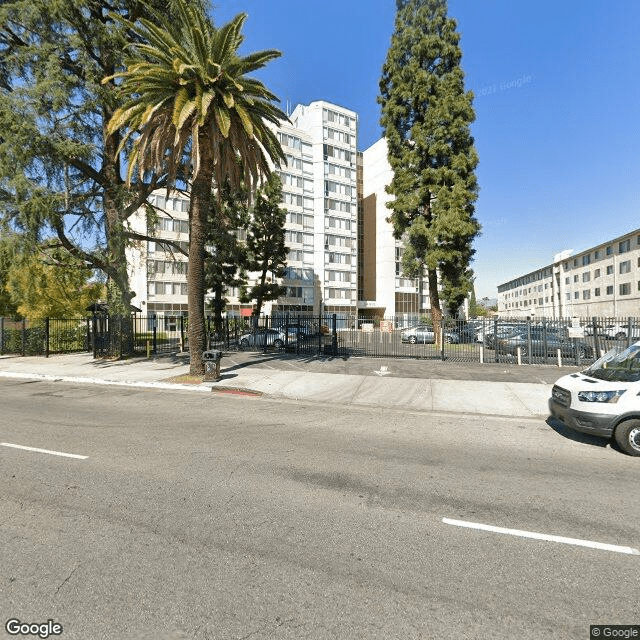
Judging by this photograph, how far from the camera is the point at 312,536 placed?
3637mm

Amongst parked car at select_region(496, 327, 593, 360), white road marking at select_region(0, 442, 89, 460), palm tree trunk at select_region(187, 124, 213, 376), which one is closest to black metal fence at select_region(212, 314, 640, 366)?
parked car at select_region(496, 327, 593, 360)

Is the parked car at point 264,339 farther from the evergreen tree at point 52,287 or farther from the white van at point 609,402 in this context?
the white van at point 609,402

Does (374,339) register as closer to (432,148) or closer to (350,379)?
(350,379)

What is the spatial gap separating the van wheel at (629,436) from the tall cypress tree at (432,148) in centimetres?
1811

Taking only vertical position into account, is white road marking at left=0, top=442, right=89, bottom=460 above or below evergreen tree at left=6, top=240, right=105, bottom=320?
below

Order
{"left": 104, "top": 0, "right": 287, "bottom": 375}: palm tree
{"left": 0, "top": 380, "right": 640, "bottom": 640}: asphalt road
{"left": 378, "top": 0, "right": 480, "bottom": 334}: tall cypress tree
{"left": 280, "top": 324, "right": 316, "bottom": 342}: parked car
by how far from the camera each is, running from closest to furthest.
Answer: {"left": 0, "top": 380, "right": 640, "bottom": 640}: asphalt road
{"left": 104, "top": 0, "right": 287, "bottom": 375}: palm tree
{"left": 280, "top": 324, "right": 316, "bottom": 342}: parked car
{"left": 378, "top": 0, "right": 480, "bottom": 334}: tall cypress tree

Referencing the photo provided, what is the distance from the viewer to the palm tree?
12094mm

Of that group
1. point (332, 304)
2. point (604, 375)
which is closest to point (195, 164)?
point (604, 375)

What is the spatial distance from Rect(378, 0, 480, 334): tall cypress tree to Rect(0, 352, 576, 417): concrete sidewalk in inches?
347

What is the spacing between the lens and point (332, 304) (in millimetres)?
61094

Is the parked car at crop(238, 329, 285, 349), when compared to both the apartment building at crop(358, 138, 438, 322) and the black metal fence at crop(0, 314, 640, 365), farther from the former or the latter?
the apartment building at crop(358, 138, 438, 322)

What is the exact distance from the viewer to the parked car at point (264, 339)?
73.7ft

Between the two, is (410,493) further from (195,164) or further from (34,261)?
(34,261)

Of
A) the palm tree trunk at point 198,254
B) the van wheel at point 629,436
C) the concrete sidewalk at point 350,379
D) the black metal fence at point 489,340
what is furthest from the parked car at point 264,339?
the van wheel at point 629,436
